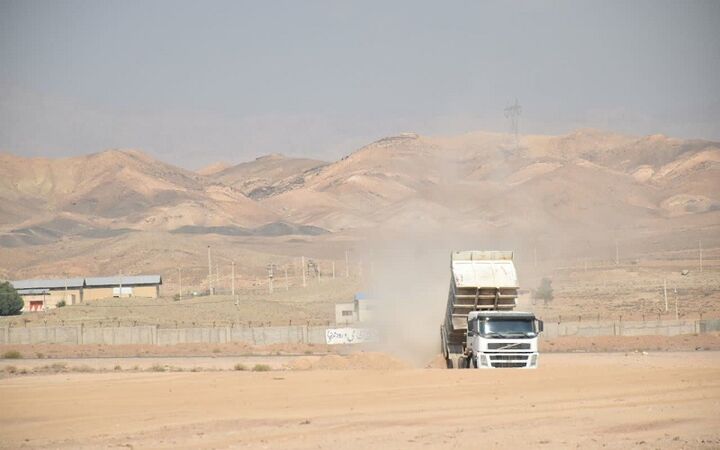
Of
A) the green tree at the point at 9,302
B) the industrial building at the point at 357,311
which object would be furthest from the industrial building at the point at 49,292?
the industrial building at the point at 357,311

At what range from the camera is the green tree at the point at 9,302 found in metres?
104

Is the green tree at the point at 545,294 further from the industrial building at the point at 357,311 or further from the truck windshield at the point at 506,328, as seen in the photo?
the truck windshield at the point at 506,328

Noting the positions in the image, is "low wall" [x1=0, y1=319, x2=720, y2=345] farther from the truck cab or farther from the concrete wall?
the concrete wall

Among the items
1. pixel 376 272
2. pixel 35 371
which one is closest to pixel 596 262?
pixel 376 272

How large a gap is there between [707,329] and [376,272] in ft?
88.6

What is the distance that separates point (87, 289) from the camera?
127m

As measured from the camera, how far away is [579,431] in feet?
72.6

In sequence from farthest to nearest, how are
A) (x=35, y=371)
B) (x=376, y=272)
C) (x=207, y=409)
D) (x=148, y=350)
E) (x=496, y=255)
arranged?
(x=376, y=272) → (x=148, y=350) → (x=35, y=371) → (x=496, y=255) → (x=207, y=409)

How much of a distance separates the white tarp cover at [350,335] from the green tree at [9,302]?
43.6m

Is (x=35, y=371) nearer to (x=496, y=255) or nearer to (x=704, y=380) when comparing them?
(x=496, y=255)

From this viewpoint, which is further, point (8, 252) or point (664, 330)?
point (8, 252)

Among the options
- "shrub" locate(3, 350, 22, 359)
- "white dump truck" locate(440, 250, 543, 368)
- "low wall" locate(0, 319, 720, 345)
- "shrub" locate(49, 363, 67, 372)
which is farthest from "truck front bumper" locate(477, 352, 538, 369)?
"low wall" locate(0, 319, 720, 345)

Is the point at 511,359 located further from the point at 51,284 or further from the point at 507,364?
the point at 51,284

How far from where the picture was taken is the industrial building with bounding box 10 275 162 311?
124 metres
